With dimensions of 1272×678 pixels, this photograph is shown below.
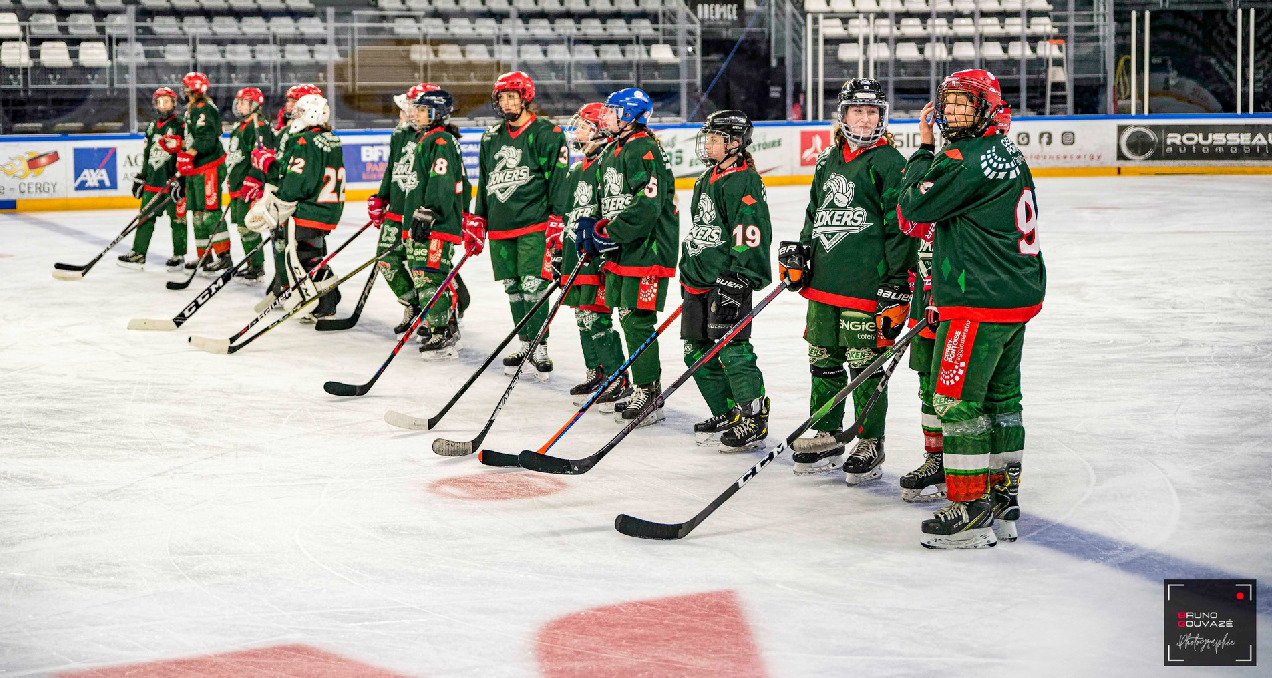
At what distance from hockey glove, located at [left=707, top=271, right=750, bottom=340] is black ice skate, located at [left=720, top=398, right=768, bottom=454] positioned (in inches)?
11.0

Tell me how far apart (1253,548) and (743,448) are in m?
1.71

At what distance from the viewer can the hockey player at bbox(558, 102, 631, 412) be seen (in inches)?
214

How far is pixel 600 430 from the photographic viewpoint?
204 inches

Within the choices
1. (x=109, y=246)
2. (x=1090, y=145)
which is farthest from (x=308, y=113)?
(x=1090, y=145)

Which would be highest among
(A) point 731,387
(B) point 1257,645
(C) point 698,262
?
(C) point 698,262

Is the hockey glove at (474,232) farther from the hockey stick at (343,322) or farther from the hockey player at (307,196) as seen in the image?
the hockey player at (307,196)

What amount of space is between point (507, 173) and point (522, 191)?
116 millimetres

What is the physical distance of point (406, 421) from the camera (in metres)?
5.16

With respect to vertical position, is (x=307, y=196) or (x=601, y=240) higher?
(x=307, y=196)

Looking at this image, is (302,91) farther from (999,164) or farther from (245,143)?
(999,164)

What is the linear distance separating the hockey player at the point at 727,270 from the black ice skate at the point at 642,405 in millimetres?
346

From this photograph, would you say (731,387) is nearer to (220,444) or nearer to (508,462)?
(508,462)

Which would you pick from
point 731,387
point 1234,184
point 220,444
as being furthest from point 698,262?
point 1234,184

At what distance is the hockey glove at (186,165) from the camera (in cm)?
954
